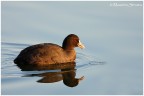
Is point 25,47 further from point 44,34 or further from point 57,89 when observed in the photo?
point 57,89

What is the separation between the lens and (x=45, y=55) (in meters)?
16.7

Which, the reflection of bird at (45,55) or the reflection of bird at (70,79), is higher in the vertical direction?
the reflection of bird at (45,55)

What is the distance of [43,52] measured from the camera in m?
16.6

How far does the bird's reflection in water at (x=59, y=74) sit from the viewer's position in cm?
1496

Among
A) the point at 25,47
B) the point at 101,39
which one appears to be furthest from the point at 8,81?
the point at 101,39

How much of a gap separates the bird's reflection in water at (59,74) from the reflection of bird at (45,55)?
0.79 ft

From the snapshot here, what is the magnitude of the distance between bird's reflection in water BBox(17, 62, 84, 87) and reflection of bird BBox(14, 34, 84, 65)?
0.79ft

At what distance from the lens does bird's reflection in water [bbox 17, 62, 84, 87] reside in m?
15.0

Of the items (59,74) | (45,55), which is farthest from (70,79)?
(45,55)

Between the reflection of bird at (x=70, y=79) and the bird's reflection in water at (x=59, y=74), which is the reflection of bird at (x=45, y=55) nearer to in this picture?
the bird's reflection in water at (x=59, y=74)

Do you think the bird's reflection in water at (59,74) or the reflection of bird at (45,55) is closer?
the bird's reflection in water at (59,74)

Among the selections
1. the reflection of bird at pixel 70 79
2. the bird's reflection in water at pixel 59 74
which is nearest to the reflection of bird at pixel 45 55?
the bird's reflection in water at pixel 59 74

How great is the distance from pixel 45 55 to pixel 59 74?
4.38 feet

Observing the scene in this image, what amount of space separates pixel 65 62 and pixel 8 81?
10.0 feet
